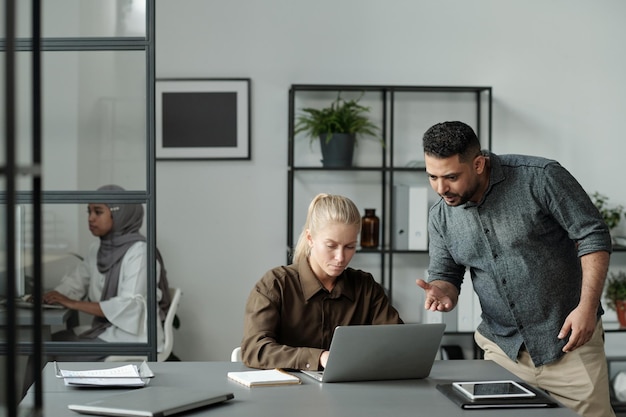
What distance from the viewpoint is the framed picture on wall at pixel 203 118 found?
4562 mm

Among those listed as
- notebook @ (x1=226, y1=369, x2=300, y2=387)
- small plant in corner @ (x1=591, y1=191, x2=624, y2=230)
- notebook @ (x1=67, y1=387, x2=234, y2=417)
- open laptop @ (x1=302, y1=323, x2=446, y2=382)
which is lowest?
notebook @ (x1=226, y1=369, x2=300, y2=387)

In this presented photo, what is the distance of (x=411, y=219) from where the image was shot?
446cm

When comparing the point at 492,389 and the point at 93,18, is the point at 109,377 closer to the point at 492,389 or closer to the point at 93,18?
the point at 492,389

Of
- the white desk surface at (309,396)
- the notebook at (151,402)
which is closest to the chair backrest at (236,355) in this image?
the white desk surface at (309,396)

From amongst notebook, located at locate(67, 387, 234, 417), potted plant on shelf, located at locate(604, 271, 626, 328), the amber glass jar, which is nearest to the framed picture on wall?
the amber glass jar

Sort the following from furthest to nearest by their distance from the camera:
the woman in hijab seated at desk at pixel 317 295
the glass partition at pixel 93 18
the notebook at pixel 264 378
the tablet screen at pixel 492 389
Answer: the glass partition at pixel 93 18 < the woman in hijab seated at desk at pixel 317 295 < the notebook at pixel 264 378 < the tablet screen at pixel 492 389

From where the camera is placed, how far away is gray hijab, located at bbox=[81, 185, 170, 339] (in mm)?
3275

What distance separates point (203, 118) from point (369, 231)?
1.11m

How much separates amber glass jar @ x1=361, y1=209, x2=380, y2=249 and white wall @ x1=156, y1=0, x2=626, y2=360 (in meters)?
0.46

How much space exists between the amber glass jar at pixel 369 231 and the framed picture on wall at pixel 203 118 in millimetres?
740

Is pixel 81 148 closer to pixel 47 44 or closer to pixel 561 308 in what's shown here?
pixel 47 44

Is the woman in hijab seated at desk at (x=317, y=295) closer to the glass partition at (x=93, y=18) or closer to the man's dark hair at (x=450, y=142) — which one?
the man's dark hair at (x=450, y=142)

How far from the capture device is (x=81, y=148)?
3248 mm

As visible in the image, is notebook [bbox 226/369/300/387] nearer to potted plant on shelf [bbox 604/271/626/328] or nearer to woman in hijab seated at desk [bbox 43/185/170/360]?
woman in hijab seated at desk [bbox 43/185/170/360]
